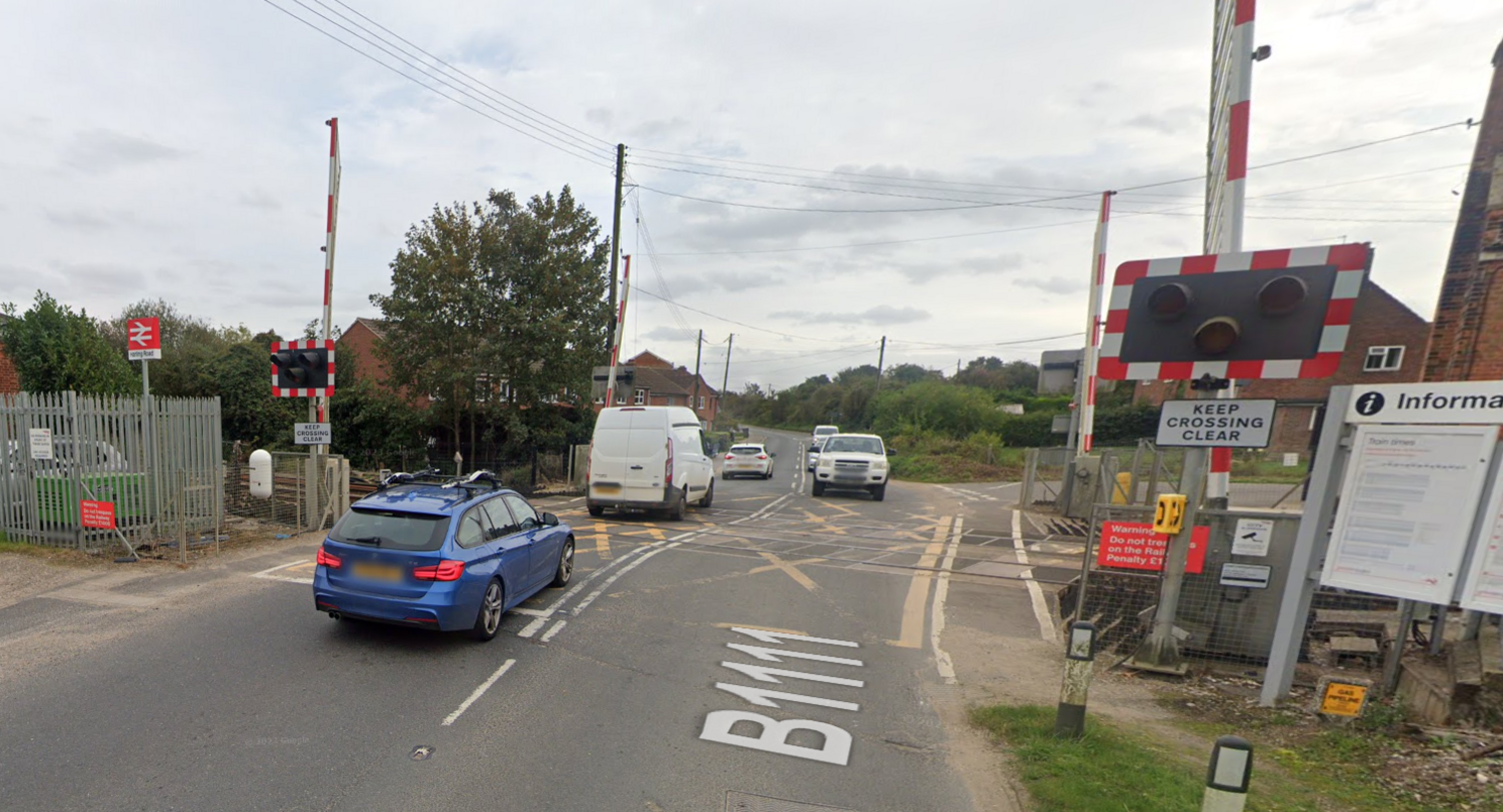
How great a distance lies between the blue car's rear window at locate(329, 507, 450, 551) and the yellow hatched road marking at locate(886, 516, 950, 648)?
438 centimetres

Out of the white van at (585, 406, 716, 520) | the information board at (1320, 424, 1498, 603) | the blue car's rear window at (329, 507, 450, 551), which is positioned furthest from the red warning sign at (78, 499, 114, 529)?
the information board at (1320, 424, 1498, 603)

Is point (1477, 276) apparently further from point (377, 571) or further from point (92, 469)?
point (92, 469)

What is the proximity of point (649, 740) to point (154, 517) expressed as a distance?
9.03 metres

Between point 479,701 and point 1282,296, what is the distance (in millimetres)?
6263

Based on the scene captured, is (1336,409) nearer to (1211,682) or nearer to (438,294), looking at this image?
(1211,682)

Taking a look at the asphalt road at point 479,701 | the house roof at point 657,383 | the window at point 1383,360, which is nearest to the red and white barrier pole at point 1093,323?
the asphalt road at point 479,701

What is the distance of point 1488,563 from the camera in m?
4.30

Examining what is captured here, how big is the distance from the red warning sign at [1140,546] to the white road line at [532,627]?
17.3 ft

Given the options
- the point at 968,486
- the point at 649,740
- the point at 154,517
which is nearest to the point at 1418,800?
the point at 649,740

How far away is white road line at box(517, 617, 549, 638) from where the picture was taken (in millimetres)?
6625

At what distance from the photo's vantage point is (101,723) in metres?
4.45

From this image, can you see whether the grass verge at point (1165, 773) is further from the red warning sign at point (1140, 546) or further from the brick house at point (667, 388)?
the brick house at point (667, 388)

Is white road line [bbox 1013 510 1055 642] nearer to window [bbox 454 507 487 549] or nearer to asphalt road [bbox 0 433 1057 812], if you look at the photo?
asphalt road [bbox 0 433 1057 812]

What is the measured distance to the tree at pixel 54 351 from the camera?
63.4 ft
